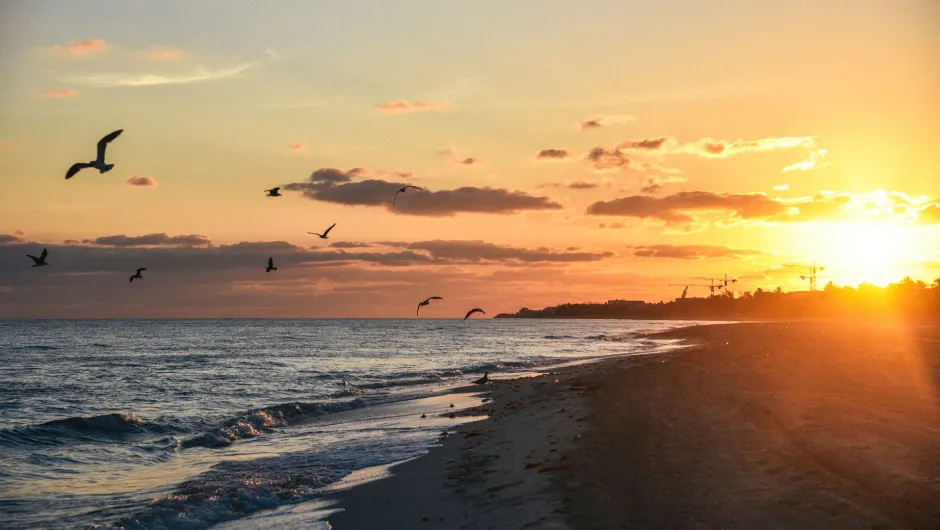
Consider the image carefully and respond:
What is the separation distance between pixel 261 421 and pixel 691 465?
57.5 ft

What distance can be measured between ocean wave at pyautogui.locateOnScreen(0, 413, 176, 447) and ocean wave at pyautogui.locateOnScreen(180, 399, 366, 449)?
2.55 meters

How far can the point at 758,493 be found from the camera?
1048cm

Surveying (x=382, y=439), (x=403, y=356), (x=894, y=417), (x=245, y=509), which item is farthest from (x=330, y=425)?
(x=403, y=356)

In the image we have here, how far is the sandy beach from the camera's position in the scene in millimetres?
9875

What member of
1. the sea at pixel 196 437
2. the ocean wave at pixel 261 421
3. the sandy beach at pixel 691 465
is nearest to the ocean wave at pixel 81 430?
the sea at pixel 196 437

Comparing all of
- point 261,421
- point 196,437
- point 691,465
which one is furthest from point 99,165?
point 691,465

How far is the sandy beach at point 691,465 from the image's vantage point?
988cm

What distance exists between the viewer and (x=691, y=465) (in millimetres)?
12523

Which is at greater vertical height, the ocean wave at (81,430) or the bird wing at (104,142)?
the bird wing at (104,142)

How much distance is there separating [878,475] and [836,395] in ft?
30.5

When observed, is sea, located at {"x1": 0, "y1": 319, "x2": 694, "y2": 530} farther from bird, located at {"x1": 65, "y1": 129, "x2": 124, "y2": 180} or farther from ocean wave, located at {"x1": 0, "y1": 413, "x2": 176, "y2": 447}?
bird, located at {"x1": 65, "y1": 129, "x2": 124, "y2": 180}

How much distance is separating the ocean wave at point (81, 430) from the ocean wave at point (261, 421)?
2.55m

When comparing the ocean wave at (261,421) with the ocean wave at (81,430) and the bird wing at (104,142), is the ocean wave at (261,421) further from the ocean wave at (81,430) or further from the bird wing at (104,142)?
the bird wing at (104,142)

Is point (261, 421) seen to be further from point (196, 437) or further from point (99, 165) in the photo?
point (99, 165)
